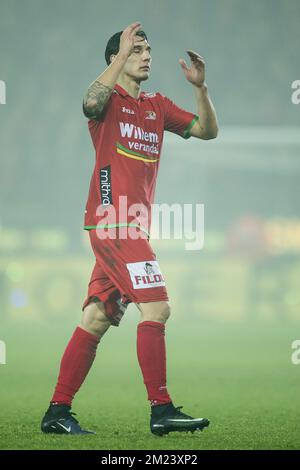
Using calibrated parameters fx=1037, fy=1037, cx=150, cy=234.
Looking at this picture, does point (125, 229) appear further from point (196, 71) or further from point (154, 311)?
point (196, 71)

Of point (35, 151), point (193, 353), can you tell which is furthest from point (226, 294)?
point (35, 151)

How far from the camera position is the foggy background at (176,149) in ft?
61.4

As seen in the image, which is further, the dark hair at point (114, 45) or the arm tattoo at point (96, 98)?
the dark hair at point (114, 45)

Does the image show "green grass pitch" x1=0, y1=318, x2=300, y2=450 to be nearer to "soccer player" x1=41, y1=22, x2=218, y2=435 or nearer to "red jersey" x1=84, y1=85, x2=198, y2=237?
→ "soccer player" x1=41, y1=22, x2=218, y2=435

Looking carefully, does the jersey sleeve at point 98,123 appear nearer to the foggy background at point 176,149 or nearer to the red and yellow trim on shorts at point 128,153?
the red and yellow trim on shorts at point 128,153

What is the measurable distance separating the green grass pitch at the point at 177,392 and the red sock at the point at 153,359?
0.21m

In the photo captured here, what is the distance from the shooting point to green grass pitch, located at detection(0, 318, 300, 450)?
4.99 meters

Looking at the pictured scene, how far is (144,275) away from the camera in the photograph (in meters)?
5.11

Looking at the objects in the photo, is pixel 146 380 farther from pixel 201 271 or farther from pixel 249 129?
pixel 249 129

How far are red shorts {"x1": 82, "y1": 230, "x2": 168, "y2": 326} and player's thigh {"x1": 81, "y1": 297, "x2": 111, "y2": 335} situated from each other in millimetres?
27

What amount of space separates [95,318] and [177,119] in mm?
1186

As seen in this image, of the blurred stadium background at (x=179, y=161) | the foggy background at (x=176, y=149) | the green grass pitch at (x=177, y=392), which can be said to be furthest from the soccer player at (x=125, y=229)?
the foggy background at (x=176, y=149)

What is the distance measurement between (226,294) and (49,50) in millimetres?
12262

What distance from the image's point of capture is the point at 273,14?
88.7 feet
